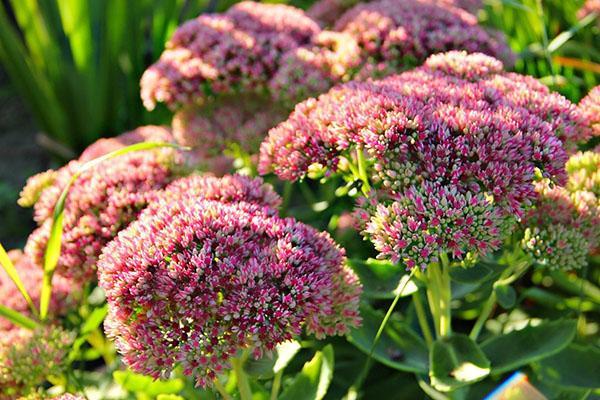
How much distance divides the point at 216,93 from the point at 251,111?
105 mm

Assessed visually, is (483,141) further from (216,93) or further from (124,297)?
(216,93)

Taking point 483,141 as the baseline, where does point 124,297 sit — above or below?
below

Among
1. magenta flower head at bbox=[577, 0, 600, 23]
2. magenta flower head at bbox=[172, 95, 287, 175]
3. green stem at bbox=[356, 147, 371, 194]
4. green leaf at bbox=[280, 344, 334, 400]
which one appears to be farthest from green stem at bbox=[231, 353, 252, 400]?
magenta flower head at bbox=[577, 0, 600, 23]

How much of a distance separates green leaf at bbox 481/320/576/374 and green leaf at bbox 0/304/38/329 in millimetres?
866

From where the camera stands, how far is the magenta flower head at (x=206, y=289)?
1040 mm

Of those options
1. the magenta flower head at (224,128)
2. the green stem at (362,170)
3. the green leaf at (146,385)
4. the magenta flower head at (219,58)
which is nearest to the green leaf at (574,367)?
the green stem at (362,170)

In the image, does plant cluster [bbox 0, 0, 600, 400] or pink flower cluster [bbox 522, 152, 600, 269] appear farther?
pink flower cluster [bbox 522, 152, 600, 269]

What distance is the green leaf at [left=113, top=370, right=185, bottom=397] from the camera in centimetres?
130

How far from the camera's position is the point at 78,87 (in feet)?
9.16

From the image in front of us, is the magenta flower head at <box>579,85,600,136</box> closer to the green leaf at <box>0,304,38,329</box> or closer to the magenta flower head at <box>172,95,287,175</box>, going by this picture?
the magenta flower head at <box>172,95,287,175</box>

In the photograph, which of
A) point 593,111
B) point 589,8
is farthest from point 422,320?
point 589,8

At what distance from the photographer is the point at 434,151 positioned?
113cm

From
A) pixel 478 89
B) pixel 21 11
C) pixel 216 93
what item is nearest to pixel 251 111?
pixel 216 93

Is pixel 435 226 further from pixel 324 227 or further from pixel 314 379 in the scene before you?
pixel 324 227
